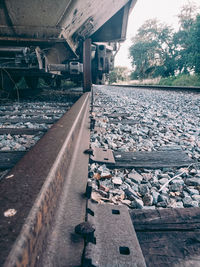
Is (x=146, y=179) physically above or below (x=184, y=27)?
below

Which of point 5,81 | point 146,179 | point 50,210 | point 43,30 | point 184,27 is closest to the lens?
point 50,210

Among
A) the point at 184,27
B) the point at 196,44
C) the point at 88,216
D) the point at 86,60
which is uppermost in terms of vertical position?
the point at 184,27

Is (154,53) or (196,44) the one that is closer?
(196,44)

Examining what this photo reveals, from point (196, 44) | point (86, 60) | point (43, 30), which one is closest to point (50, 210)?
point (43, 30)

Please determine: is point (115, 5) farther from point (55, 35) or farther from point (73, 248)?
point (73, 248)

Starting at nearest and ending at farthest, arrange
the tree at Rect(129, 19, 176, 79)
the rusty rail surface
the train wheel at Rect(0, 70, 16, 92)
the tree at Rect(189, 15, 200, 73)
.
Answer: the rusty rail surface, the train wheel at Rect(0, 70, 16, 92), the tree at Rect(189, 15, 200, 73), the tree at Rect(129, 19, 176, 79)

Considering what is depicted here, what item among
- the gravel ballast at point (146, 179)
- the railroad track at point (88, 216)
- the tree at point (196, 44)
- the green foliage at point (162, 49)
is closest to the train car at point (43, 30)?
the gravel ballast at point (146, 179)

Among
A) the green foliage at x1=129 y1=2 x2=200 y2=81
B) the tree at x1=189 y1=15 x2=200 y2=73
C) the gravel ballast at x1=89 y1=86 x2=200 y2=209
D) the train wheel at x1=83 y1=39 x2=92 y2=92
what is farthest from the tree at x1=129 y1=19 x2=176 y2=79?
the gravel ballast at x1=89 y1=86 x2=200 y2=209

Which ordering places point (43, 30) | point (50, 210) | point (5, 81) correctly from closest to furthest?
point (50, 210) → point (43, 30) → point (5, 81)

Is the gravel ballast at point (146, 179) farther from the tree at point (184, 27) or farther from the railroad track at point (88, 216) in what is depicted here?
the tree at point (184, 27)

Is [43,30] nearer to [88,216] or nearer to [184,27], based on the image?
[88,216]

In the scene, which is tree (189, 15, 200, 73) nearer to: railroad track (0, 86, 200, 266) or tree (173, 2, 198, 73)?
tree (173, 2, 198, 73)

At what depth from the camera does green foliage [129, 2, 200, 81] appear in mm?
26078

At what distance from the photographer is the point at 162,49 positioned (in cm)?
2945
